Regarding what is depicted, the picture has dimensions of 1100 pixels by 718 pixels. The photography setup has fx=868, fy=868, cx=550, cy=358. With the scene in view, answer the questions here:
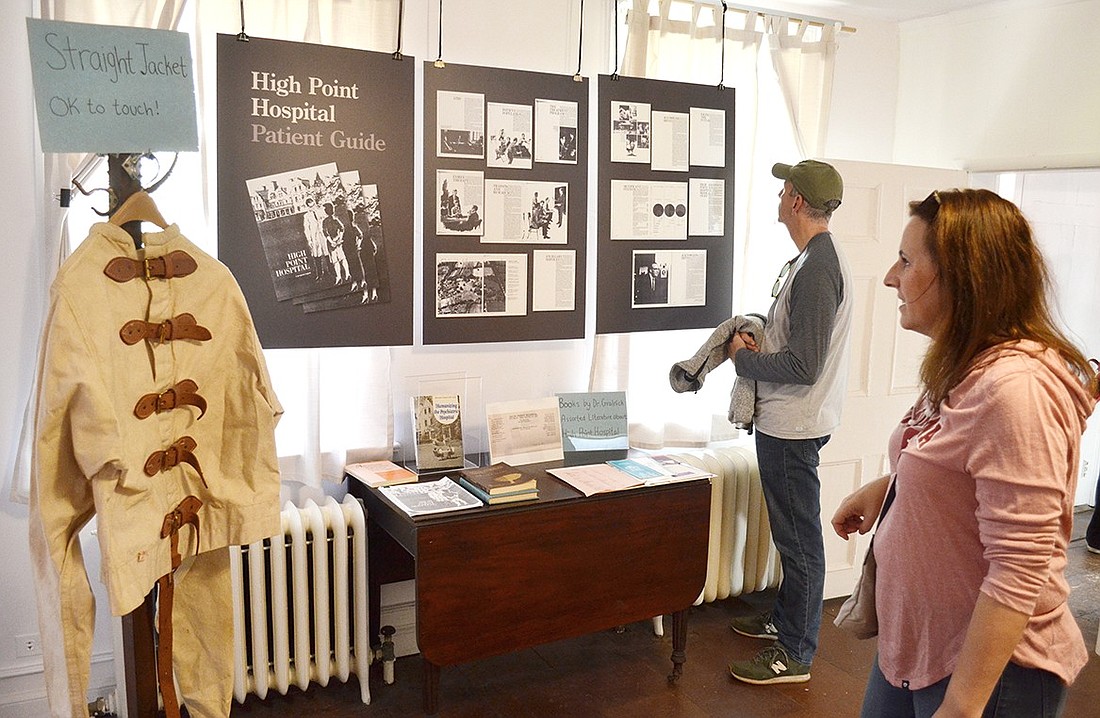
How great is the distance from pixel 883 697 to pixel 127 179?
1612 millimetres

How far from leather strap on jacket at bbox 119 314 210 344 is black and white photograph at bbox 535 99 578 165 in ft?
5.40

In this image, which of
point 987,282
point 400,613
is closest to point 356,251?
point 400,613

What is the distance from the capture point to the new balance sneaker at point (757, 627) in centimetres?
322

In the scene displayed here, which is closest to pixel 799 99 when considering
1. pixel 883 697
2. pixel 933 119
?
pixel 933 119

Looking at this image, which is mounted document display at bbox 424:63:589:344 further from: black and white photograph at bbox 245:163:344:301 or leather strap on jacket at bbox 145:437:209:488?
leather strap on jacket at bbox 145:437:209:488

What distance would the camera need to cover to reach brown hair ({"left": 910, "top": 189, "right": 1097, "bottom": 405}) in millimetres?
1309

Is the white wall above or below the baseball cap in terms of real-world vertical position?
above

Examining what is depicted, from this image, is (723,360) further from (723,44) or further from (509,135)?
(723,44)

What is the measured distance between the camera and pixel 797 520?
2.87m

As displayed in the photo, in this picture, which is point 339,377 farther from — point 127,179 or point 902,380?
point 902,380

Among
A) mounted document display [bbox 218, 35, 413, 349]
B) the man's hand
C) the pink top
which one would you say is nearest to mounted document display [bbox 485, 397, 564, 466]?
mounted document display [bbox 218, 35, 413, 349]

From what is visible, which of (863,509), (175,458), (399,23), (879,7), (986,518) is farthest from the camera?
(879,7)

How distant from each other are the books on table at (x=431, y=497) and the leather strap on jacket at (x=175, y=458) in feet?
2.82

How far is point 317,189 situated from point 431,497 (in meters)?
0.99
